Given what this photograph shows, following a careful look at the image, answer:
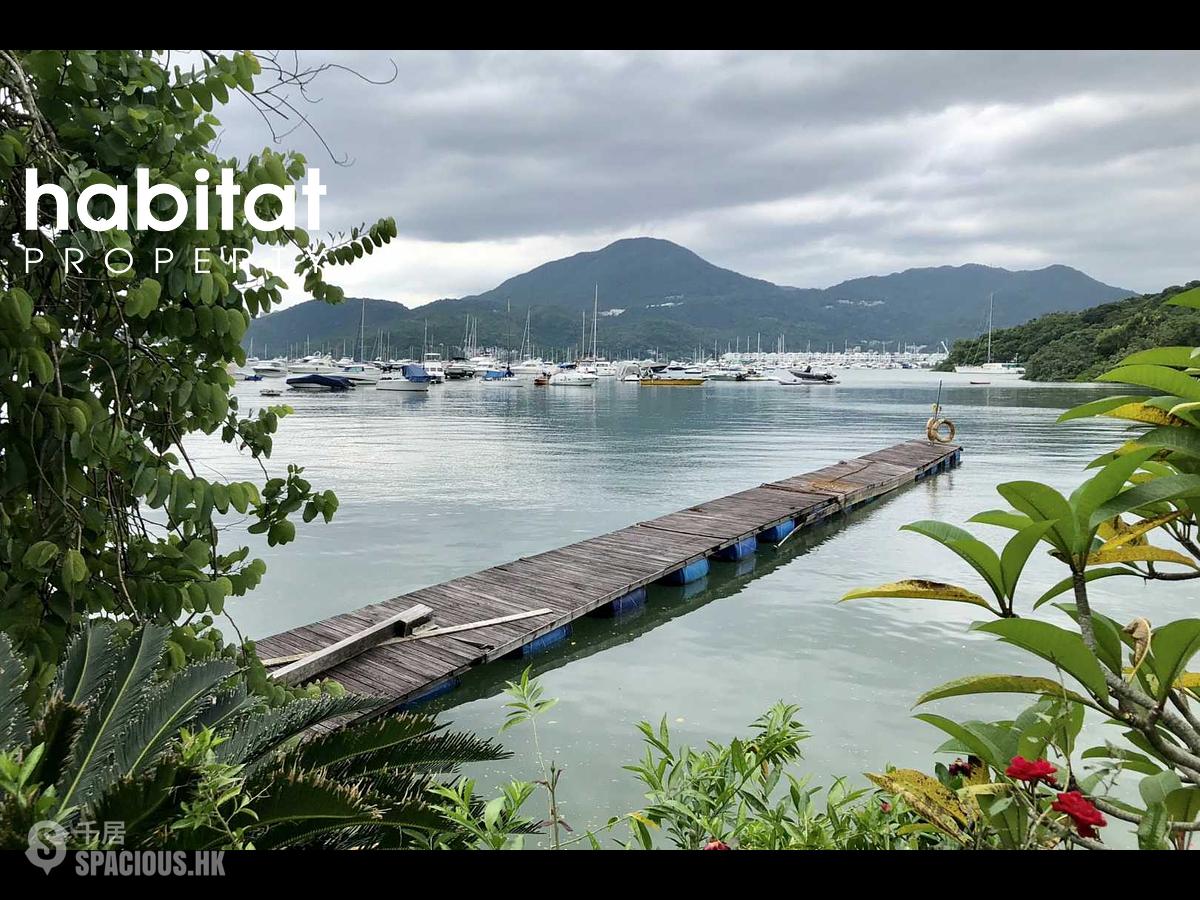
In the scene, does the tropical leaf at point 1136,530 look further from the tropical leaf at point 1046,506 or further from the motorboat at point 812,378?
the motorboat at point 812,378

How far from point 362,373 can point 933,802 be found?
2734 inches

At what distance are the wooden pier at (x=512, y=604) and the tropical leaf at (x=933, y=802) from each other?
348 cm

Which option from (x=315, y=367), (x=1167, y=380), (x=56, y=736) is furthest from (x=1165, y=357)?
(x=315, y=367)

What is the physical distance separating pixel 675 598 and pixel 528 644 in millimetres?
2478

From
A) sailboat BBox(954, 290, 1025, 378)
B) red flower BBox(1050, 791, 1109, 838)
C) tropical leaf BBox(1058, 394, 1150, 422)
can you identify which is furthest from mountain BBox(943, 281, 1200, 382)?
red flower BBox(1050, 791, 1109, 838)

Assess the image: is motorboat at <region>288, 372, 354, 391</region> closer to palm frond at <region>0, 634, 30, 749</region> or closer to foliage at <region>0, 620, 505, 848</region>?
foliage at <region>0, 620, 505, 848</region>

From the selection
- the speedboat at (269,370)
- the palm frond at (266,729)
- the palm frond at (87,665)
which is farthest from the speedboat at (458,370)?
the palm frond at (87,665)

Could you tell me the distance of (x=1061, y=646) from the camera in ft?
4.72

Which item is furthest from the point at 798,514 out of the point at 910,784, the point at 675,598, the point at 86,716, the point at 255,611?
the point at 86,716

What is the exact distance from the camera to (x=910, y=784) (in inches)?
65.6

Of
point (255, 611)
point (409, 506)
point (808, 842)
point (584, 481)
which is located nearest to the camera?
point (808, 842)

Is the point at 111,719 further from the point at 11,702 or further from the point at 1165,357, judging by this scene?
the point at 1165,357

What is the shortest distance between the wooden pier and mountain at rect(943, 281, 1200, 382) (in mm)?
A: 38746
